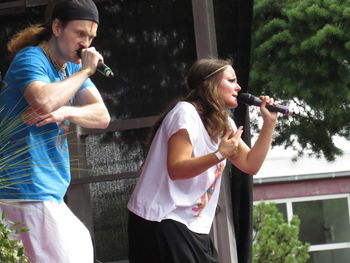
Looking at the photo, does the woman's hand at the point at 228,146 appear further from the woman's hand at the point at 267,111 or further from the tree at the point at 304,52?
the tree at the point at 304,52

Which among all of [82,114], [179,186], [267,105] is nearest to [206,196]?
[179,186]

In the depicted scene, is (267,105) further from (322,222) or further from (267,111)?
(322,222)

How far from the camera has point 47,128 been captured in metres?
2.75

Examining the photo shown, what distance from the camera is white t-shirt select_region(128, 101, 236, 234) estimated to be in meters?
3.22

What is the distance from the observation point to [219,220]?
459 centimetres

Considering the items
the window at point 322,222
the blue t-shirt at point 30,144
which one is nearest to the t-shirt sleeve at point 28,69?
the blue t-shirt at point 30,144

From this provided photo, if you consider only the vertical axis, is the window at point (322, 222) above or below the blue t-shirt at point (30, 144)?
above

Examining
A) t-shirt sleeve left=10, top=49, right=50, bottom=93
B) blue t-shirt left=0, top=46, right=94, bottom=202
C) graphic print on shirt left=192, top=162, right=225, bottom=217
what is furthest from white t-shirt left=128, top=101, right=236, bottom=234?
t-shirt sleeve left=10, top=49, right=50, bottom=93

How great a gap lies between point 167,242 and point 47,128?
0.73 meters

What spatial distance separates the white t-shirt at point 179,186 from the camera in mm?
3223

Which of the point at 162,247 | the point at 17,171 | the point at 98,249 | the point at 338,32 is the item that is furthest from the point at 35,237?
the point at 338,32

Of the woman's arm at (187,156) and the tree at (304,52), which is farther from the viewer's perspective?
the tree at (304,52)

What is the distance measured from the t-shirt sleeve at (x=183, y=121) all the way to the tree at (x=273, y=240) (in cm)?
878

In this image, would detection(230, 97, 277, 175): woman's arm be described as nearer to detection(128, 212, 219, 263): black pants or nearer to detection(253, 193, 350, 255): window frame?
detection(128, 212, 219, 263): black pants
